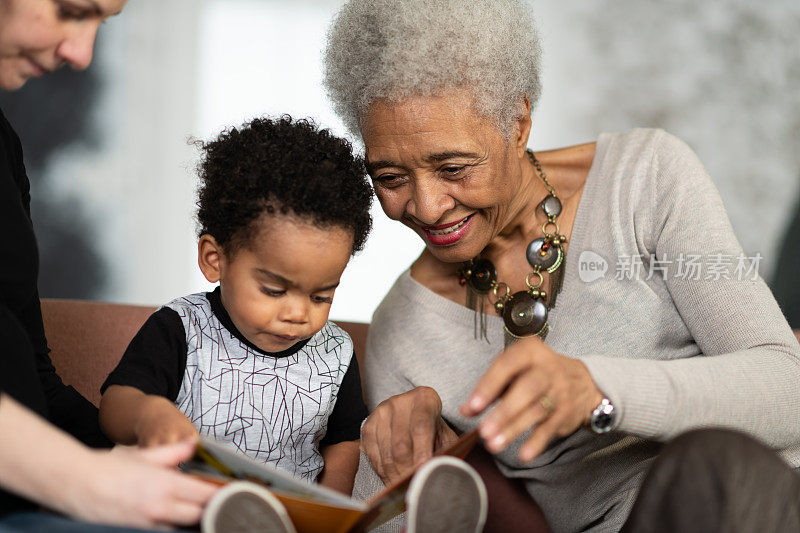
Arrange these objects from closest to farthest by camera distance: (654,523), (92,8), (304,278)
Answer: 1. (654,523)
2. (92,8)
3. (304,278)

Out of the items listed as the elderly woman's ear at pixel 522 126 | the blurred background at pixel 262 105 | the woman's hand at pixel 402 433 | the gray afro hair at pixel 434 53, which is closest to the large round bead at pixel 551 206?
the elderly woman's ear at pixel 522 126

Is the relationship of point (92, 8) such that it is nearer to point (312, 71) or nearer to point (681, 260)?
point (681, 260)

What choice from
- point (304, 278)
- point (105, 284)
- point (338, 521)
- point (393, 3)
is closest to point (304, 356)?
point (304, 278)

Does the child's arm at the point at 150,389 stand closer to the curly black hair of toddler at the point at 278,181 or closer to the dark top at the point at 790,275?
the curly black hair of toddler at the point at 278,181

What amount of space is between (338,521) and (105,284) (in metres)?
3.61

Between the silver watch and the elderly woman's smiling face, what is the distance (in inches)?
22.2

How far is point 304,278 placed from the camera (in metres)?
1.49

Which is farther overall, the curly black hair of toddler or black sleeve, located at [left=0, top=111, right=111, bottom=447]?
the curly black hair of toddler

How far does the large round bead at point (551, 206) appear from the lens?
1.91m

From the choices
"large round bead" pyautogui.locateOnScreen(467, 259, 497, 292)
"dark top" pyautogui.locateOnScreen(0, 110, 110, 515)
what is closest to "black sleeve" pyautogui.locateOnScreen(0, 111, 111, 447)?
"dark top" pyautogui.locateOnScreen(0, 110, 110, 515)

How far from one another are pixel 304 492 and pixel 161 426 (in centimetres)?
25

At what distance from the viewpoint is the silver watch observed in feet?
4.12

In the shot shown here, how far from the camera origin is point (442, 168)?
1.66 metres

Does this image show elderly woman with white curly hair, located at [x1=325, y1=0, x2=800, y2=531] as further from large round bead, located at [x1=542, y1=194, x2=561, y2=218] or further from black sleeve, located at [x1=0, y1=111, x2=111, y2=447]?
black sleeve, located at [x1=0, y1=111, x2=111, y2=447]
